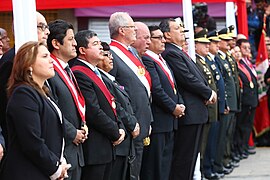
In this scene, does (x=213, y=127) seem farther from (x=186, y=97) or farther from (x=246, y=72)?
(x=246, y=72)

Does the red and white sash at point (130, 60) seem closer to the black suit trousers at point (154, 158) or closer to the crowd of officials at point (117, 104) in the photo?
the crowd of officials at point (117, 104)

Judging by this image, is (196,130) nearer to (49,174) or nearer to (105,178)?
(105,178)

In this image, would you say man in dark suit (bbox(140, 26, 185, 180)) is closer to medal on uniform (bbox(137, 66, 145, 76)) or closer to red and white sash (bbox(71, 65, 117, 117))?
medal on uniform (bbox(137, 66, 145, 76))

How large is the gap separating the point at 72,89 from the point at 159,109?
277 cm

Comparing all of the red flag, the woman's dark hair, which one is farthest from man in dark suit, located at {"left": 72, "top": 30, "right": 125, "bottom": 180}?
the red flag

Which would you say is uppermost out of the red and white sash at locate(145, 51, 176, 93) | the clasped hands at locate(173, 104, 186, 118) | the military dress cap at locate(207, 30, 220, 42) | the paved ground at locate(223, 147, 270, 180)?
the military dress cap at locate(207, 30, 220, 42)

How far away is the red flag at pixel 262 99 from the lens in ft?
51.2

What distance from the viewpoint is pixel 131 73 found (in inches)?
333

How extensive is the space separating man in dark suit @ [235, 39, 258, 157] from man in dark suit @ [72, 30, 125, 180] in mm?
6836

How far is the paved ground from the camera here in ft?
40.0

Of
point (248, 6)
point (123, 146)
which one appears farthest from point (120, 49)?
point (248, 6)

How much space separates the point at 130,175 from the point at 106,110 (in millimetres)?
1015

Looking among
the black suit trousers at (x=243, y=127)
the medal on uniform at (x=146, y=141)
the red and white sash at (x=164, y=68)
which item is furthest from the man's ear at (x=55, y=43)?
the black suit trousers at (x=243, y=127)

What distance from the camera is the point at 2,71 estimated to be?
6449 millimetres
